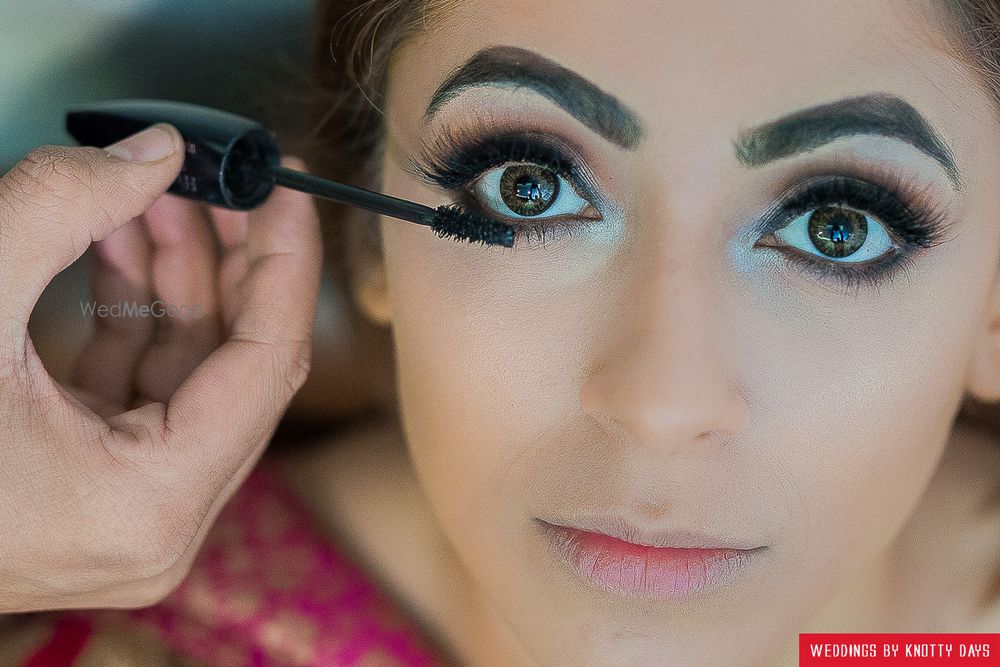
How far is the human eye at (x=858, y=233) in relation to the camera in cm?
76

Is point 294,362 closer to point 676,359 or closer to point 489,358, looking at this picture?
point 489,358

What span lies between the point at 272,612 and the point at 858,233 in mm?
660

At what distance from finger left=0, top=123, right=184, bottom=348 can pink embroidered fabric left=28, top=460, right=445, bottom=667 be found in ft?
1.26

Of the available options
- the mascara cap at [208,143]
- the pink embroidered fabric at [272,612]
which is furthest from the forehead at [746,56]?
the pink embroidered fabric at [272,612]

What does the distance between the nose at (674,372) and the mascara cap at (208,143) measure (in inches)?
14.9

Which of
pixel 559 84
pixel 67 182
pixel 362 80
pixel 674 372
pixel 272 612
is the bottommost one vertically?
pixel 272 612

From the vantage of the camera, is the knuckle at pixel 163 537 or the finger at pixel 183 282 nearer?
the knuckle at pixel 163 537

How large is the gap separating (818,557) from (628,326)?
0.90 feet

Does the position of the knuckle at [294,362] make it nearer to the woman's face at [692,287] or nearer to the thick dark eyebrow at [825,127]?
the woman's face at [692,287]

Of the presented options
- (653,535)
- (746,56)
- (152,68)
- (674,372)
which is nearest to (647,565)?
(653,535)

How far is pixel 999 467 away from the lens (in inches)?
42.0

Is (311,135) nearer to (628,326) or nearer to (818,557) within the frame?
(628,326)

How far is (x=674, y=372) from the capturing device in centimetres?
73

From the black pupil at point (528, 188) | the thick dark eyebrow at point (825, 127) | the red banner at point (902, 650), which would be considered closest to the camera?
the thick dark eyebrow at point (825, 127)
